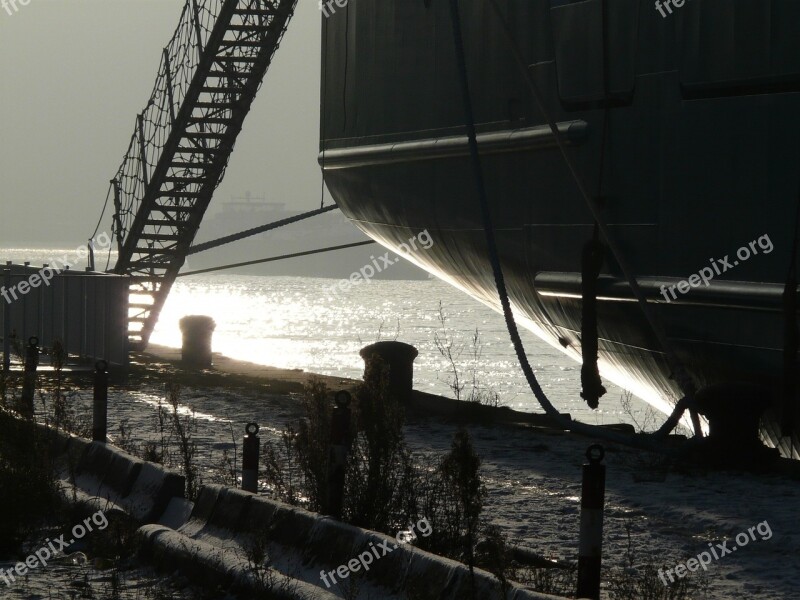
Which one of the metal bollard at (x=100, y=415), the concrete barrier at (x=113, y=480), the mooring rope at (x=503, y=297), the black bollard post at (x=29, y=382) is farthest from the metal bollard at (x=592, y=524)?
the metal bollard at (x=100, y=415)

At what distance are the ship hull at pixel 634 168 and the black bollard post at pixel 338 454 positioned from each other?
3.25 meters

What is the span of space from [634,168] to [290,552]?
14.4 ft

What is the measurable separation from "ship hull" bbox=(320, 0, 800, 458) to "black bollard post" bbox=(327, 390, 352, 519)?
10.7ft

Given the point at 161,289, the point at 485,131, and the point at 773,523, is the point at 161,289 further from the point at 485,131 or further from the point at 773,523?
the point at 773,523

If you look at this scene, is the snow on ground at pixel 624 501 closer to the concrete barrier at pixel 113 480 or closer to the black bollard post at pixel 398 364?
the concrete barrier at pixel 113 480

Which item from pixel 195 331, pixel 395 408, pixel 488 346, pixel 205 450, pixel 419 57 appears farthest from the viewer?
pixel 488 346

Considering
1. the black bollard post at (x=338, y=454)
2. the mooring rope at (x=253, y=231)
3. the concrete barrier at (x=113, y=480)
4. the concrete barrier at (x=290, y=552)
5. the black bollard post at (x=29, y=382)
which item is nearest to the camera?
the concrete barrier at (x=290, y=552)

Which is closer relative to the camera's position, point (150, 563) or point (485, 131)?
point (150, 563)

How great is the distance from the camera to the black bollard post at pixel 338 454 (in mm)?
5672

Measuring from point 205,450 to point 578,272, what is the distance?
3095 mm

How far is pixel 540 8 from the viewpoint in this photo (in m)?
9.86

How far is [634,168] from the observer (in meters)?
8.76

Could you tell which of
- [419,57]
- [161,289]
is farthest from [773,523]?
[161,289]

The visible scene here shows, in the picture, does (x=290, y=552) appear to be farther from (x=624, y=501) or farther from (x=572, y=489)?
(x=572, y=489)
